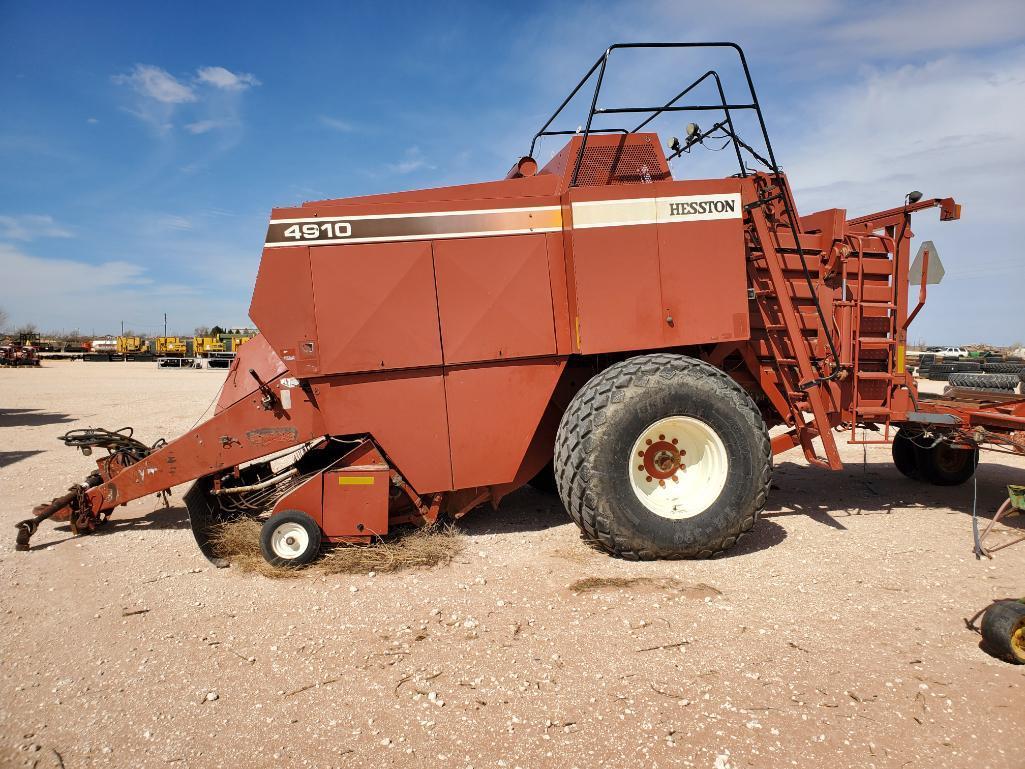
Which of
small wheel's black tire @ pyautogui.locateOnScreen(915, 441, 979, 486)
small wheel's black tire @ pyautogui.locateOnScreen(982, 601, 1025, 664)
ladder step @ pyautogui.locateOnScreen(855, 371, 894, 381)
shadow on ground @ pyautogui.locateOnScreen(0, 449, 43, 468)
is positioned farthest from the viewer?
shadow on ground @ pyautogui.locateOnScreen(0, 449, 43, 468)

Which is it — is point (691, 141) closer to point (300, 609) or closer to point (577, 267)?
point (577, 267)

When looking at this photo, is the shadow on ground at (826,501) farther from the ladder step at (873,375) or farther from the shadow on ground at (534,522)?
the ladder step at (873,375)

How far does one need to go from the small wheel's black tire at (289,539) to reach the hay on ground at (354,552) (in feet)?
0.23

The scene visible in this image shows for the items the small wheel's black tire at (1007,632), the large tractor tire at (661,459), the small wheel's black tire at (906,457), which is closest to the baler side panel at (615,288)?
the large tractor tire at (661,459)

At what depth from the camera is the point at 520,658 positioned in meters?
3.21

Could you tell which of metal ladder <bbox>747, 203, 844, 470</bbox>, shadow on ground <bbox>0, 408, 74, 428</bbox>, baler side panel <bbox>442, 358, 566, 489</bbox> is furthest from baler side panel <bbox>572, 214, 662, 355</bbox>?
shadow on ground <bbox>0, 408, 74, 428</bbox>

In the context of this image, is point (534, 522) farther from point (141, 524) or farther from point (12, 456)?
point (12, 456)

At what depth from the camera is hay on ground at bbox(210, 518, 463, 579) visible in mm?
4418

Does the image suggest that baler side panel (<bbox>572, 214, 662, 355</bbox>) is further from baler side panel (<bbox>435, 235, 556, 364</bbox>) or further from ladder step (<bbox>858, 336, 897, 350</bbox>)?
ladder step (<bbox>858, 336, 897, 350</bbox>)

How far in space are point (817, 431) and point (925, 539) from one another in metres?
1.26

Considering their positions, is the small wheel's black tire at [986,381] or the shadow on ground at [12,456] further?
the shadow on ground at [12,456]

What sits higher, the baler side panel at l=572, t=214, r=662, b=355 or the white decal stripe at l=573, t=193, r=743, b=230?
the white decal stripe at l=573, t=193, r=743, b=230

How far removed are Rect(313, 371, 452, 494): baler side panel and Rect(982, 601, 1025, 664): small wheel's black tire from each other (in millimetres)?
3579

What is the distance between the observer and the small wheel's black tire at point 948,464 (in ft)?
22.4
